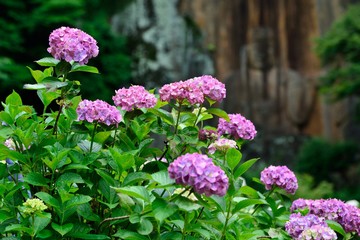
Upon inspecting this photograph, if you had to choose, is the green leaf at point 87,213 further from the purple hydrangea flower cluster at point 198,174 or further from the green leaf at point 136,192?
the purple hydrangea flower cluster at point 198,174

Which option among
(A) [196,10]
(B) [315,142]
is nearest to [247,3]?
(A) [196,10]

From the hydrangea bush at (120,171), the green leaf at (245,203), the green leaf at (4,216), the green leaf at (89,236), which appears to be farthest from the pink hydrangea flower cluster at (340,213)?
the green leaf at (4,216)

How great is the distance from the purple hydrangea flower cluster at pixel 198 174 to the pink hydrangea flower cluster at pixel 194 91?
1.46 feet

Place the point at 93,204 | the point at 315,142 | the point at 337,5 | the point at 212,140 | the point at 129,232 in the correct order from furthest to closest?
the point at 337,5, the point at 315,142, the point at 212,140, the point at 93,204, the point at 129,232

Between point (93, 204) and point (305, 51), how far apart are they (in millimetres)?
15104

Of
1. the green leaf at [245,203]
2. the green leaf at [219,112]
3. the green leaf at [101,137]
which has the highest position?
the green leaf at [219,112]

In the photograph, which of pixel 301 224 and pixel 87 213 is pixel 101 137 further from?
pixel 301 224

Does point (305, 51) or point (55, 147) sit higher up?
point (55, 147)

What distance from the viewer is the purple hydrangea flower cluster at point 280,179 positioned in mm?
2025

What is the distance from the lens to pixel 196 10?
1678 centimetres

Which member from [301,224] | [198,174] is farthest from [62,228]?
[301,224]

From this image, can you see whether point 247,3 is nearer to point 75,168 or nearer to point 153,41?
point 153,41

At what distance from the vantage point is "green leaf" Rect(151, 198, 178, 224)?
1.52 m

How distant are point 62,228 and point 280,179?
0.72 meters
